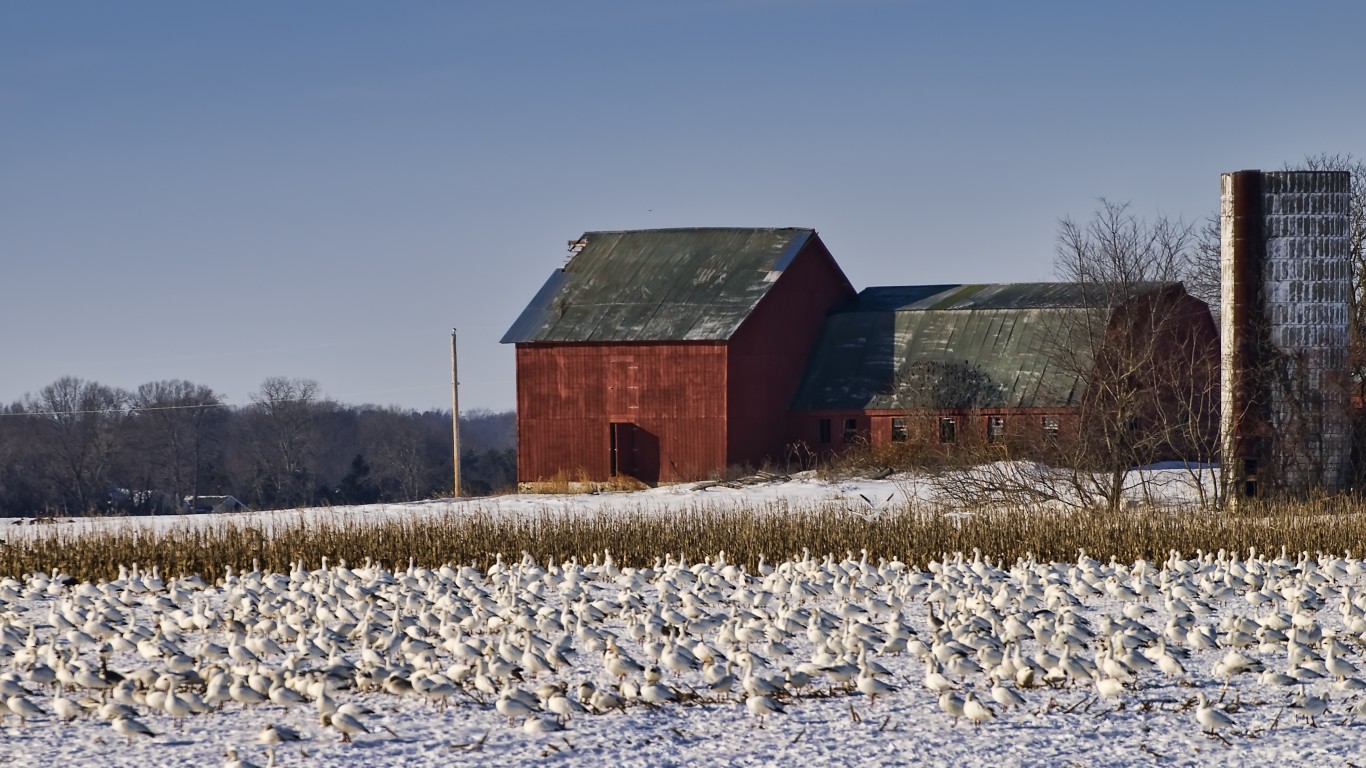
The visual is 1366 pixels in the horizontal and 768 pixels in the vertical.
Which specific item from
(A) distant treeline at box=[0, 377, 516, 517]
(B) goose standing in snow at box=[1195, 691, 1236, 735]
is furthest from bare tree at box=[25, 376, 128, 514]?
(B) goose standing in snow at box=[1195, 691, 1236, 735]

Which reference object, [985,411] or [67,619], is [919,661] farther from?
[985,411]

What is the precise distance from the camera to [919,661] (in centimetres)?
1692

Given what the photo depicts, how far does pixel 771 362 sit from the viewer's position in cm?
4694

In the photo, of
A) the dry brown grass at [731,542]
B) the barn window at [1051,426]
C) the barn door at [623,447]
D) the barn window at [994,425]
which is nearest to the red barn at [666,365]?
the barn door at [623,447]

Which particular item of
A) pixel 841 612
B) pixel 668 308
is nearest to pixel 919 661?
pixel 841 612

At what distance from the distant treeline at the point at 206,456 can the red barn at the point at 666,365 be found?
710 inches

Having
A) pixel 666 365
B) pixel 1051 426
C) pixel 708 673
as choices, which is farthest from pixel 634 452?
pixel 708 673

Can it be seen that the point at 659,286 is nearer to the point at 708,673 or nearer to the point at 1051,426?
the point at 1051,426

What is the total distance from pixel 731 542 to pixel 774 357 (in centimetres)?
2094

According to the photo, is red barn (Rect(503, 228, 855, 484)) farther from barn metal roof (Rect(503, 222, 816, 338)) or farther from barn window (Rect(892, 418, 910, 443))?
barn window (Rect(892, 418, 910, 443))

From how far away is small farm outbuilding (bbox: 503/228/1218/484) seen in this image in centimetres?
4422

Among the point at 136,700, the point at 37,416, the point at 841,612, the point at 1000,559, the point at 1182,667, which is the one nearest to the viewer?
the point at 136,700

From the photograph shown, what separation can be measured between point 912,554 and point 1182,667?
32.4 feet

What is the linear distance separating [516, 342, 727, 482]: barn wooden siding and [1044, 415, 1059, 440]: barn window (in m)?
8.29
